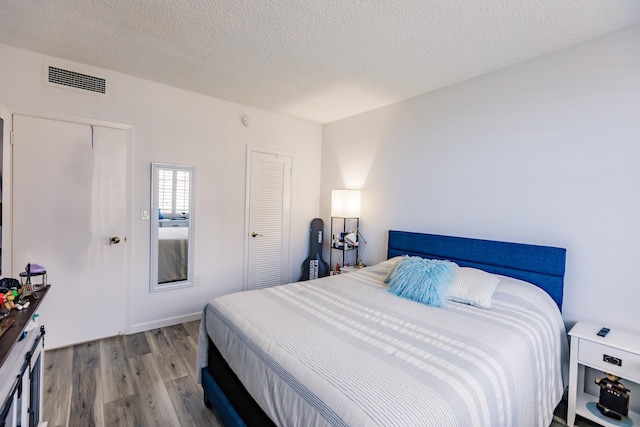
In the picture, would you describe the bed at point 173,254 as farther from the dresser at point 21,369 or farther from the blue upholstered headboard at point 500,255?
the blue upholstered headboard at point 500,255

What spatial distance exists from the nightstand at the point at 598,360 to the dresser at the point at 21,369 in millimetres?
2846

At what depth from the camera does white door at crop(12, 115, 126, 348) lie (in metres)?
2.54

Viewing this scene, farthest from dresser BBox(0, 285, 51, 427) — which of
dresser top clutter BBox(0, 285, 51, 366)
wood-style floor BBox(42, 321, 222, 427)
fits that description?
wood-style floor BBox(42, 321, 222, 427)

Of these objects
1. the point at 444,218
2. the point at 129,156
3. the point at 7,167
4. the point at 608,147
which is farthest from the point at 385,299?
the point at 7,167

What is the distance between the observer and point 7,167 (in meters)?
2.41

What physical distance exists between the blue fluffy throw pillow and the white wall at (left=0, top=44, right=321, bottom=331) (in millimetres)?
2185

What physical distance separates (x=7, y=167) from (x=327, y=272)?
134 inches

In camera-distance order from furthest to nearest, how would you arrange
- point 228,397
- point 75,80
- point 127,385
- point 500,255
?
point 75,80
point 500,255
point 127,385
point 228,397

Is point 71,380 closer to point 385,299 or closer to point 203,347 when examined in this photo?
point 203,347

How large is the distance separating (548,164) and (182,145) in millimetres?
3449

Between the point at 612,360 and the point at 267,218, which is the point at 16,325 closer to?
the point at 267,218

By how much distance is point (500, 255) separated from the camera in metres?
2.49

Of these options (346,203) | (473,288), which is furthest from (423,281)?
(346,203)

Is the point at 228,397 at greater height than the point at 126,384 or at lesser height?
greater
